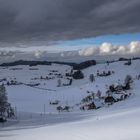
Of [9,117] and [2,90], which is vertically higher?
[2,90]

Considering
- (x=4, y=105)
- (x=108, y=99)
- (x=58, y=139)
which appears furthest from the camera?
(x=108, y=99)

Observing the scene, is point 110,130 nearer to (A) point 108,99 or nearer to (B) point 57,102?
(A) point 108,99

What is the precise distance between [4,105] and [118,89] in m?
96.6

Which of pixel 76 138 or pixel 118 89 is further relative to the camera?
pixel 118 89

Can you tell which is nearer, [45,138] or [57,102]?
[45,138]

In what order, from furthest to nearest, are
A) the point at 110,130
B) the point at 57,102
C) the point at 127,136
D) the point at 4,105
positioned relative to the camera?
1. the point at 57,102
2. the point at 4,105
3. the point at 110,130
4. the point at 127,136

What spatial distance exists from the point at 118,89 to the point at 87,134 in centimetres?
14725

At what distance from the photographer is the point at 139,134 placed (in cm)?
3788

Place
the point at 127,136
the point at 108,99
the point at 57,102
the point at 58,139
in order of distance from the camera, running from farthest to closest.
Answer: the point at 57,102
the point at 108,99
the point at 58,139
the point at 127,136

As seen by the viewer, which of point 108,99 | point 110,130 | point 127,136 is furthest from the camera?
point 108,99

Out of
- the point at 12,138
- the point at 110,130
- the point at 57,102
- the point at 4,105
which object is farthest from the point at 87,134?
the point at 57,102

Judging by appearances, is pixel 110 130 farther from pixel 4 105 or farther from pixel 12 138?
pixel 4 105

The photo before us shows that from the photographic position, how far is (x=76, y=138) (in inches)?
1569

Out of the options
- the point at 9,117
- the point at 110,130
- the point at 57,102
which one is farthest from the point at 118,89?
the point at 110,130
